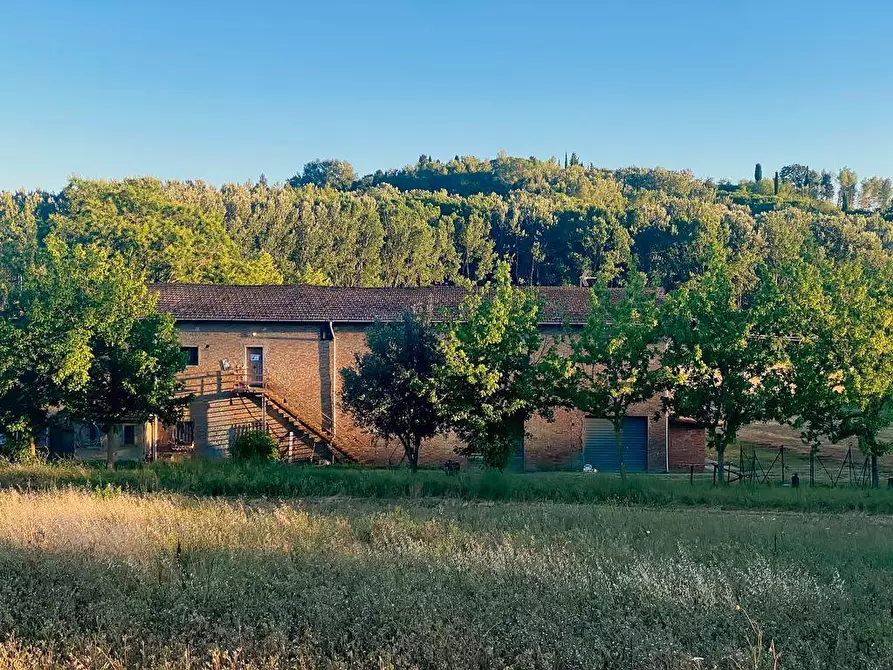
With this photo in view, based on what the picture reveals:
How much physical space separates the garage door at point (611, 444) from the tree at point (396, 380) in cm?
973

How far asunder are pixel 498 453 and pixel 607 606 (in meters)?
17.2

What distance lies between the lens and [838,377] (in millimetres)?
22969

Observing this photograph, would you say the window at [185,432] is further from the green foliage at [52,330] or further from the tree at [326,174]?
the tree at [326,174]

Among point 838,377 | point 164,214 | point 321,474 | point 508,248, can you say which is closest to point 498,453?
point 321,474

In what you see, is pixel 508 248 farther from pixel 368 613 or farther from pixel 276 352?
pixel 368 613

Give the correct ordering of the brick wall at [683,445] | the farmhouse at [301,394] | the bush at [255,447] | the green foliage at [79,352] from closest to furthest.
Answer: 1. the green foliage at [79,352]
2. the bush at [255,447]
3. the brick wall at [683,445]
4. the farmhouse at [301,394]

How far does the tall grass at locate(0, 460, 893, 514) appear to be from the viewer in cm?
1891

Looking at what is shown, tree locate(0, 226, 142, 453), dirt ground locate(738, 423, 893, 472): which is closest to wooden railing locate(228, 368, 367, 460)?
tree locate(0, 226, 142, 453)

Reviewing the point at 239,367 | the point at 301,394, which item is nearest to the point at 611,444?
the point at 301,394

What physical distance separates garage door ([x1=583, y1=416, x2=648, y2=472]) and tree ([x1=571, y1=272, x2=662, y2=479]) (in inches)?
328

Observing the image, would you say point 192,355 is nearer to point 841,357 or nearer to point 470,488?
point 470,488

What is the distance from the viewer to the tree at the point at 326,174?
501ft

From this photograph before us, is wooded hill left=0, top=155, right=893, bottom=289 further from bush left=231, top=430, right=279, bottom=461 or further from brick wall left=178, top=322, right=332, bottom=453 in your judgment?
bush left=231, top=430, right=279, bottom=461

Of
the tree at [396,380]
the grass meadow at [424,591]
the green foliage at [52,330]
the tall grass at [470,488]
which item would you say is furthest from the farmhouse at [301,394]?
the grass meadow at [424,591]
